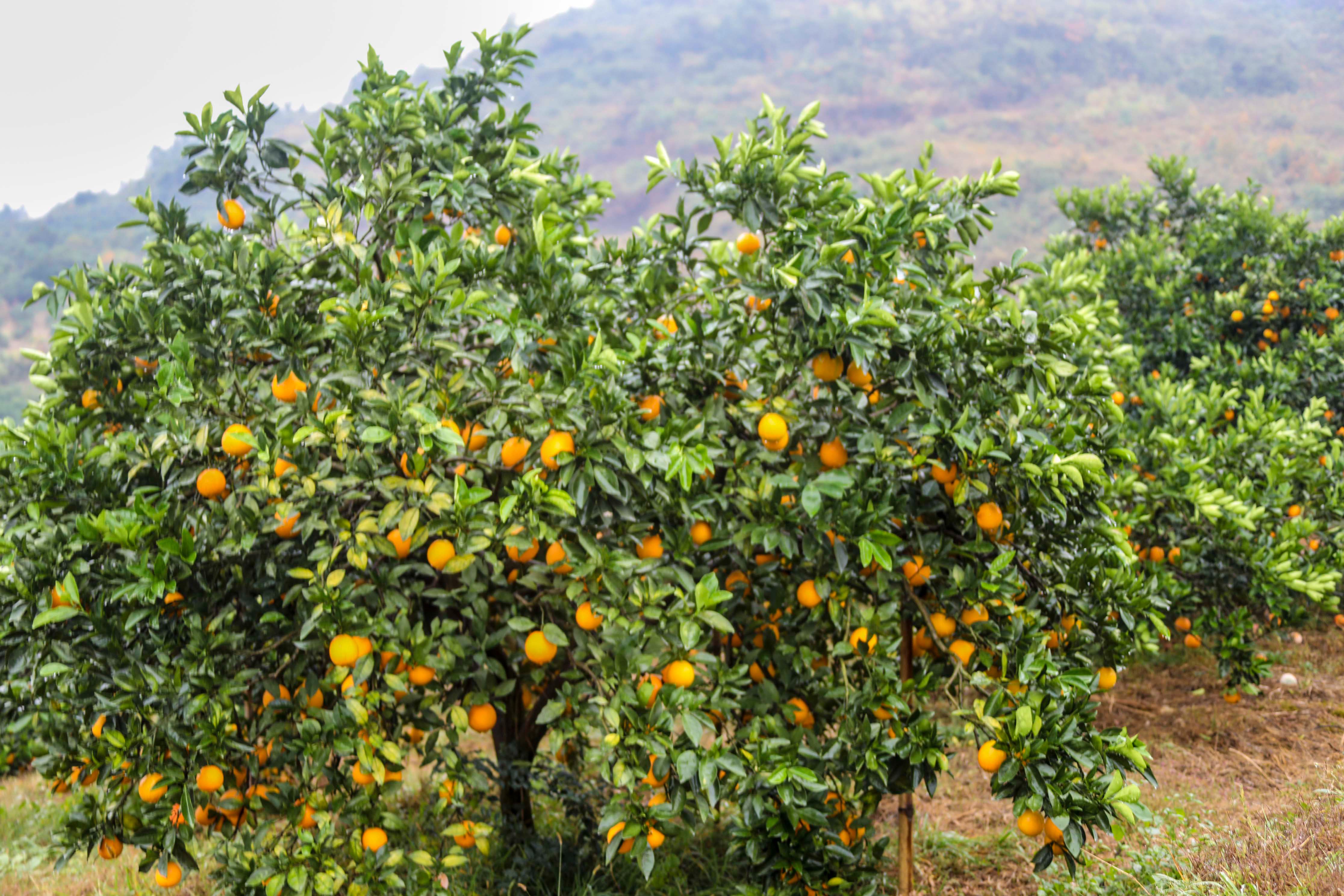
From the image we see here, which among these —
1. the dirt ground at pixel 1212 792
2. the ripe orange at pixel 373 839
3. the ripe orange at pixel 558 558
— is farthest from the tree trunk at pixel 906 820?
the ripe orange at pixel 373 839

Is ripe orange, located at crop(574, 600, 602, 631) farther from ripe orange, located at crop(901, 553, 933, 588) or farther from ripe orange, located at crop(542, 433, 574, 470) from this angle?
ripe orange, located at crop(901, 553, 933, 588)

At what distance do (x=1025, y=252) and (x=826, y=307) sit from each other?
804 mm

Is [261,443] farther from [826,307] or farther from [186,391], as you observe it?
[826,307]

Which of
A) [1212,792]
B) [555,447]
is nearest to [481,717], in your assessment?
[555,447]

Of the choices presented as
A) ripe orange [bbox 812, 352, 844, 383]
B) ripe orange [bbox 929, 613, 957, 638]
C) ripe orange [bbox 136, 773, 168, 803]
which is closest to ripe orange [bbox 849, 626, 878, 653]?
ripe orange [bbox 929, 613, 957, 638]

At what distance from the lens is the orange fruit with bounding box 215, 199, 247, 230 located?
2.79 metres

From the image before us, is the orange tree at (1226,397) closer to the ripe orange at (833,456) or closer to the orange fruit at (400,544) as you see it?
the ripe orange at (833,456)

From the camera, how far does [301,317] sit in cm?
261

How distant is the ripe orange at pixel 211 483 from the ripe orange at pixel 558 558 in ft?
2.90

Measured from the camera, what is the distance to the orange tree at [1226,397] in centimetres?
412

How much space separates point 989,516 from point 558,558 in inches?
46.9

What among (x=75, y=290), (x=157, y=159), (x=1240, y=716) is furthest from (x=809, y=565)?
Result: (x=157, y=159)

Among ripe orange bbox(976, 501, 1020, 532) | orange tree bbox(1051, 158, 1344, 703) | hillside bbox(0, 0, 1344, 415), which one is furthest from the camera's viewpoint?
hillside bbox(0, 0, 1344, 415)

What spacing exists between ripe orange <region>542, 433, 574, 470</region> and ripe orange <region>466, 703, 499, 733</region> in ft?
2.66
